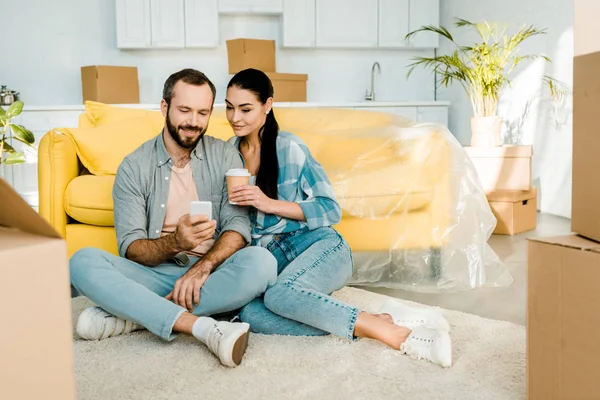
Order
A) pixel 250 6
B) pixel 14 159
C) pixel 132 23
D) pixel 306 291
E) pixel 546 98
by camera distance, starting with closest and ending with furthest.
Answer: pixel 306 291 < pixel 546 98 < pixel 14 159 < pixel 132 23 < pixel 250 6

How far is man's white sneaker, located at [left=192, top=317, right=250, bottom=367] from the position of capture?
5.30ft

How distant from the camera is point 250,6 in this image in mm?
5656

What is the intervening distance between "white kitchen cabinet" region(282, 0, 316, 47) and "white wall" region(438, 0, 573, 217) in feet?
4.96

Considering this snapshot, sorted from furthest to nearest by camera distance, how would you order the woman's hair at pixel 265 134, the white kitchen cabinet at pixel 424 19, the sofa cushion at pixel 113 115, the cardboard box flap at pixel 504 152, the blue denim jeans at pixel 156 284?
the white kitchen cabinet at pixel 424 19 → the cardboard box flap at pixel 504 152 → the sofa cushion at pixel 113 115 → the woman's hair at pixel 265 134 → the blue denim jeans at pixel 156 284

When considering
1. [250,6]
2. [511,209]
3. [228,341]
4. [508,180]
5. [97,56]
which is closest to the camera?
[228,341]

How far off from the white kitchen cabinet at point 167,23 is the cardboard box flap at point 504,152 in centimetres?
288

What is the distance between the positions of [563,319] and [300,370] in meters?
0.69

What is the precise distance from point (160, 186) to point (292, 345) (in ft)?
2.07

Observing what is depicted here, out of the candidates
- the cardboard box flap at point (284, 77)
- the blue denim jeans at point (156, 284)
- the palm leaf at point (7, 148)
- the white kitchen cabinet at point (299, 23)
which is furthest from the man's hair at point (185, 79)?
the white kitchen cabinet at point (299, 23)

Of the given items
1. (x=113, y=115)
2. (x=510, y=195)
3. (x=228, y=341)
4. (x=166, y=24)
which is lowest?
(x=228, y=341)

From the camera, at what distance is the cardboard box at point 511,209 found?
371 cm

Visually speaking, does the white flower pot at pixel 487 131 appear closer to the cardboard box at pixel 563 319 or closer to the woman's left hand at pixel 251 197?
the woman's left hand at pixel 251 197

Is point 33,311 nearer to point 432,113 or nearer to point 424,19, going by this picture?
point 432,113

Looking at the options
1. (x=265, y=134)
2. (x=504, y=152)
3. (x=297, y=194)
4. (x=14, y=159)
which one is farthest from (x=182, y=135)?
(x=14, y=159)
